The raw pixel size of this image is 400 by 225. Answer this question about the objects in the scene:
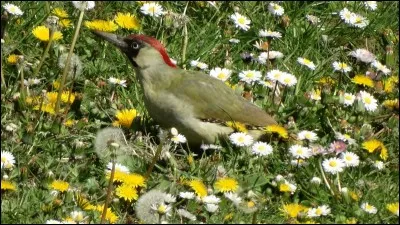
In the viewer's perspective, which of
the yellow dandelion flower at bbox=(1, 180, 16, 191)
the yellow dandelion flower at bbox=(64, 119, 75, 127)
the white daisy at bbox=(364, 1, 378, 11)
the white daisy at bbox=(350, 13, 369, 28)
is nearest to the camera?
the yellow dandelion flower at bbox=(1, 180, 16, 191)

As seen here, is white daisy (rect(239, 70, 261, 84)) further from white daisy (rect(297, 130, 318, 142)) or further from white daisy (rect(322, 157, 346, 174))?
white daisy (rect(322, 157, 346, 174))

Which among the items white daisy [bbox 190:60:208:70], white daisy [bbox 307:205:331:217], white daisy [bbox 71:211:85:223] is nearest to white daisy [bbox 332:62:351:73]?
white daisy [bbox 190:60:208:70]

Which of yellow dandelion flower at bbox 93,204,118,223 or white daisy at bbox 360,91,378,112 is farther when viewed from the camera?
white daisy at bbox 360,91,378,112

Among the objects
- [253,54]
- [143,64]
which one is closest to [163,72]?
[143,64]

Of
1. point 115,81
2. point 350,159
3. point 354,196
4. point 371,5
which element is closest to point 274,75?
point 115,81

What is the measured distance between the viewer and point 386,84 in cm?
699

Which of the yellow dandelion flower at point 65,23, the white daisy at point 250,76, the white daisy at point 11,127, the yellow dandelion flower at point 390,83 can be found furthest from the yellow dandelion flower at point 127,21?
the white daisy at point 11,127

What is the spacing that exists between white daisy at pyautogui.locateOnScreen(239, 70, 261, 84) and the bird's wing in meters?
0.39

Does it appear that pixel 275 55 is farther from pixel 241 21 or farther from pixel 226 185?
pixel 226 185

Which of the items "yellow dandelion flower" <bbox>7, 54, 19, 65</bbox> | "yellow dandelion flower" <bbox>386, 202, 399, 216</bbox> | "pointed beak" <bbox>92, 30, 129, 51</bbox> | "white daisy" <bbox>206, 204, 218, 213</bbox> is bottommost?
"white daisy" <bbox>206, 204, 218, 213</bbox>

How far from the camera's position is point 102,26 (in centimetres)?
723

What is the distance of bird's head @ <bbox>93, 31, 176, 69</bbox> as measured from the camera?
6.42 m

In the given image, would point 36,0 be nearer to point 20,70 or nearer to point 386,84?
point 20,70

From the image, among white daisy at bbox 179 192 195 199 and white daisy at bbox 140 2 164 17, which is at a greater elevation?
white daisy at bbox 140 2 164 17
